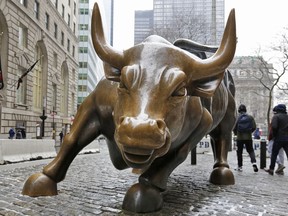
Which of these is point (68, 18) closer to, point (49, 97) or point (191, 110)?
point (49, 97)

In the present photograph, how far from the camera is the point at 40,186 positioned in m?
3.98

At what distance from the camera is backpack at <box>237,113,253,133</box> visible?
934 cm

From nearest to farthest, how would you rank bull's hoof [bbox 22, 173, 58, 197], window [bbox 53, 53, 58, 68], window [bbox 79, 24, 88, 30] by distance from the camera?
bull's hoof [bbox 22, 173, 58, 197]
window [bbox 53, 53, 58, 68]
window [bbox 79, 24, 88, 30]

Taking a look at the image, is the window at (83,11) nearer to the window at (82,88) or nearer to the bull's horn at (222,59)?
the window at (82,88)

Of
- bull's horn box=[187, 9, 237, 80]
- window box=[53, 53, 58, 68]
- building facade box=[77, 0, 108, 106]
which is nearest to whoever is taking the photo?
bull's horn box=[187, 9, 237, 80]

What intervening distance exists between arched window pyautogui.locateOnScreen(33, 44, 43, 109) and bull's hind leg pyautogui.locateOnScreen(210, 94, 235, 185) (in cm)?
2679

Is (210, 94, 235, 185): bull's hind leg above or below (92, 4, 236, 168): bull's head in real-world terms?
below

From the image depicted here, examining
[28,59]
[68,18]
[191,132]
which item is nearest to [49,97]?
[28,59]

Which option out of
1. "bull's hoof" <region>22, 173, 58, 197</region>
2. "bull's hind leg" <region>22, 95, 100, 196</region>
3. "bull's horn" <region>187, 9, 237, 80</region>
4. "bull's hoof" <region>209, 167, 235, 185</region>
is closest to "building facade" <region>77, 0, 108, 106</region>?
"bull's hoof" <region>209, 167, 235, 185</region>

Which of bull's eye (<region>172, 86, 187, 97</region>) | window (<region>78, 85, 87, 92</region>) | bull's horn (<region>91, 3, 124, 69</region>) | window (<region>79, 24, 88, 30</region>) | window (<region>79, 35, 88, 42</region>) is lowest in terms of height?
bull's eye (<region>172, 86, 187, 97</region>)

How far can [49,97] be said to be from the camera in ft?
110

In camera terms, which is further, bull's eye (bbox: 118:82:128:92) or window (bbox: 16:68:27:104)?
window (bbox: 16:68:27:104)

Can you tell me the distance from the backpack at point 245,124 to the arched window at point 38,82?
2450 cm

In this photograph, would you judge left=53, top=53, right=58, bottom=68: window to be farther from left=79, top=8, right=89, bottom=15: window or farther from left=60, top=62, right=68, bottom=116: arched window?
left=79, top=8, right=89, bottom=15: window
